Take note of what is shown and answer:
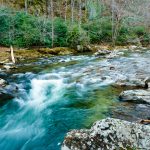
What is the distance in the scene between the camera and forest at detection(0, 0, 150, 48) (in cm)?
2745

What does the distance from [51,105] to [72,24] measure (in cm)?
2280

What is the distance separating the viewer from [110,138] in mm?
5719

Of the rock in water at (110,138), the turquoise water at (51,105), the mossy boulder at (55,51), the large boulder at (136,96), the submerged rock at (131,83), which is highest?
the rock in water at (110,138)

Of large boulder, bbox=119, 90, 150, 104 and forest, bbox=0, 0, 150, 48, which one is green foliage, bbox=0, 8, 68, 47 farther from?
large boulder, bbox=119, 90, 150, 104

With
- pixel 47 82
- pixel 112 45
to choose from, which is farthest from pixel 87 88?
pixel 112 45

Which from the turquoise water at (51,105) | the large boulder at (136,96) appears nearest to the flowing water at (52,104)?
the turquoise water at (51,105)

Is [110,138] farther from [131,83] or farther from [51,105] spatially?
[131,83]

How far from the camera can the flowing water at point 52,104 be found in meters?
7.96

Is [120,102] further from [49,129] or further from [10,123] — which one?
[10,123]

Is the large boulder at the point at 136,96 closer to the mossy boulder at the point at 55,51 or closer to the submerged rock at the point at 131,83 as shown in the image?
the submerged rock at the point at 131,83

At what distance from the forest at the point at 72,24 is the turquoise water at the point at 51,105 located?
11.2m

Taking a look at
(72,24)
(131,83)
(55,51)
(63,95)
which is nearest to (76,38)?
(72,24)

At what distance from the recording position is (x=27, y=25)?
28062mm

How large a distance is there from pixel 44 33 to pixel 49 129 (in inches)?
820
